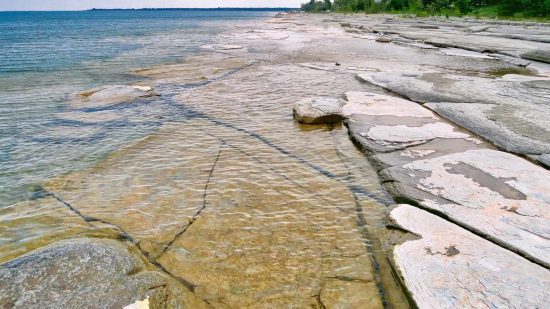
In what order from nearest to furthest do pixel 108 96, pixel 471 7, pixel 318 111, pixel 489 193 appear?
pixel 489 193, pixel 318 111, pixel 108 96, pixel 471 7

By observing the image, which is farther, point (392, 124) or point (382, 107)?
point (382, 107)

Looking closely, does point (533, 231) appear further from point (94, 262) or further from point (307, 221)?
point (94, 262)

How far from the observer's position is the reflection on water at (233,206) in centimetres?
217

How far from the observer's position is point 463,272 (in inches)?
78.6

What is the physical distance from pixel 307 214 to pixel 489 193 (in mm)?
1496

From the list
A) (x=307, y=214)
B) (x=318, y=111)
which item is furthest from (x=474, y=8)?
(x=307, y=214)

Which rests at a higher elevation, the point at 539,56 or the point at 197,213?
the point at 539,56

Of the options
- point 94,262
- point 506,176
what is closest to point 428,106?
point 506,176

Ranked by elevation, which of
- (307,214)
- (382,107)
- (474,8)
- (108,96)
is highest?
(474,8)

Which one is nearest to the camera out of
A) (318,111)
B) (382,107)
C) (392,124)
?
(392,124)

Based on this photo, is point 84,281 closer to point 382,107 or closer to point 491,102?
point 382,107

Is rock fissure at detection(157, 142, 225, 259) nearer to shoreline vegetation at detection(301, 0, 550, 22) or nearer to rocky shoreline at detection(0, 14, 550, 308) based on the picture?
rocky shoreline at detection(0, 14, 550, 308)

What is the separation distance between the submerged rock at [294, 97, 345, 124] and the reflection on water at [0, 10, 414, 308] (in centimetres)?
16

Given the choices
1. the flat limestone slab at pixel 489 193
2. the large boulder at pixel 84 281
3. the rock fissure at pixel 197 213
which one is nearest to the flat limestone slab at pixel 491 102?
the flat limestone slab at pixel 489 193
